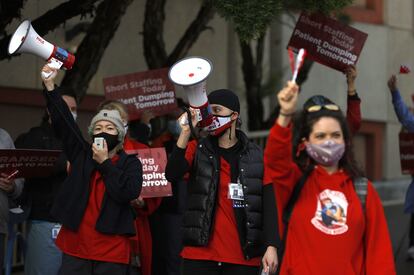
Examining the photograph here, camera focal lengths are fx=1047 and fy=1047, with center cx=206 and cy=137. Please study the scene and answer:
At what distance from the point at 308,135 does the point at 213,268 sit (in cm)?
143

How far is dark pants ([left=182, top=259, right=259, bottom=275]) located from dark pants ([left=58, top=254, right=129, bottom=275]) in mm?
470

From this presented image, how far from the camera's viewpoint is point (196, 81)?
627 cm

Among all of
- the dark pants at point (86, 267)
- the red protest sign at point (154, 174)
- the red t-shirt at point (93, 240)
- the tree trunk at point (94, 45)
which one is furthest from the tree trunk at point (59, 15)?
the dark pants at point (86, 267)

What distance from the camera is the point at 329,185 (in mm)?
5371

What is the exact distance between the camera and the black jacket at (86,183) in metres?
6.62

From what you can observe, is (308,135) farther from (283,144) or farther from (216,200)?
(216,200)

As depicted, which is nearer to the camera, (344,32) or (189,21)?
(344,32)

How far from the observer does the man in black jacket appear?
779 cm

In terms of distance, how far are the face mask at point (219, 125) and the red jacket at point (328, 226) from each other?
1.37 meters

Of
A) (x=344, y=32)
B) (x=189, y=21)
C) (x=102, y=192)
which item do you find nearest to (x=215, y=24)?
(x=189, y=21)

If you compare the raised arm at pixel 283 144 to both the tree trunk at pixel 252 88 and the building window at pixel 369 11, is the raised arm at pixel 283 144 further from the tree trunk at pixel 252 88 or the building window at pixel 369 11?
the building window at pixel 369 11

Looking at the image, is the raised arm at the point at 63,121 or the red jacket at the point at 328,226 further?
the raised arm at the point at 63,121

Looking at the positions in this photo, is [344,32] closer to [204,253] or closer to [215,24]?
[204,253]

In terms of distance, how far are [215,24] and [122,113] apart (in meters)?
7.51
